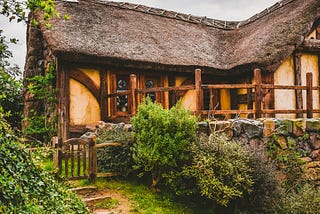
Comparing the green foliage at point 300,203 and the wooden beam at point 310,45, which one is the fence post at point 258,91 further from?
the wooden beam at point 310,45

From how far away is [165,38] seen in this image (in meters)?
11.1

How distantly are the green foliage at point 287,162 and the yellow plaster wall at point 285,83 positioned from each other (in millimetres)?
3662

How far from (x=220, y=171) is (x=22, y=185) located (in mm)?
3462

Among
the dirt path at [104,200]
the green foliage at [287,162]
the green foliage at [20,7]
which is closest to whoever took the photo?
the green foliage at [20,7]

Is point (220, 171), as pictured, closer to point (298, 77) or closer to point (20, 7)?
point (20, 7)

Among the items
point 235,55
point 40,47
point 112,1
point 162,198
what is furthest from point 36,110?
point 235,55

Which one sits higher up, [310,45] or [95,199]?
[310,45]

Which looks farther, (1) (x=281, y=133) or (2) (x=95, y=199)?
(1) (x=281, y=133)

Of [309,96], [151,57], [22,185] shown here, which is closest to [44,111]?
[151,57]

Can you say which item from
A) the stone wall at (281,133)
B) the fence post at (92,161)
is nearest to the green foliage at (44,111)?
the fence post at (92,161)

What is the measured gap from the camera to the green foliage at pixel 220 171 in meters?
5.67

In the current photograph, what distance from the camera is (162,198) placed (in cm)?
605

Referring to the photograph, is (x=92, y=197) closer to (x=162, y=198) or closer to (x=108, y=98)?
(x=162, y=198)

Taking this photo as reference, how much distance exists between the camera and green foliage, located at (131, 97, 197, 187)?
5848mm
